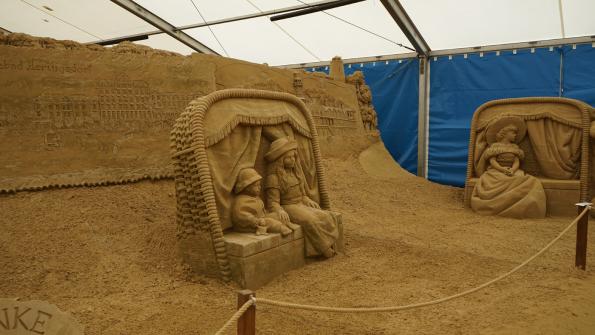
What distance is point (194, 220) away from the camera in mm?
3488

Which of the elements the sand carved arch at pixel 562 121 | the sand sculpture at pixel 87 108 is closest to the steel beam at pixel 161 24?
the sand sculpture at pixel 87 108

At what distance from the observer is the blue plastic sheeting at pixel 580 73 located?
25.6 feet

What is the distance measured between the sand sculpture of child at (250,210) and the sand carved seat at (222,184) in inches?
2.0

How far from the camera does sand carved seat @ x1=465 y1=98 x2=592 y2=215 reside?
6.23 m

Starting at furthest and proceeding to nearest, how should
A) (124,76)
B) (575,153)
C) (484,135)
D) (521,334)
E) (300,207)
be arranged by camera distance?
(484,135), (575,153), (124,76), (300,207), (521,334)

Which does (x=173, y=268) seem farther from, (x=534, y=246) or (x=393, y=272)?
(x=534, y=246)

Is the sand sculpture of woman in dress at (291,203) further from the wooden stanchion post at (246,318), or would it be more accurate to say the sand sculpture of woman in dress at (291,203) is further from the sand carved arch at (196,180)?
the wooden stanchion post at (246,318)

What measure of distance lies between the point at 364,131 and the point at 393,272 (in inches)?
213

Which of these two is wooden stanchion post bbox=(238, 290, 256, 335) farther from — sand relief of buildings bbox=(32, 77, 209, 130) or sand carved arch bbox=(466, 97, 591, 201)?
sand carved arch bbox=(466, 97, 591, 201)

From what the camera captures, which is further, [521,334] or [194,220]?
[194,220]

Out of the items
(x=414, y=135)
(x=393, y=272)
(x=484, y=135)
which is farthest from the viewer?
(x=414, y=135)

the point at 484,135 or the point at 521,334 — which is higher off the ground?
the point at 484,135

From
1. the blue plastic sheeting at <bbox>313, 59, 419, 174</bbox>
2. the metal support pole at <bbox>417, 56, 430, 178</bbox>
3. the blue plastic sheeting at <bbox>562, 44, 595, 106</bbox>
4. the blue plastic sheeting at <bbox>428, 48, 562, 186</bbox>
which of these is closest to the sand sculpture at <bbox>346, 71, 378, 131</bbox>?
the blue plastic sheeting at <bbox>313, 59, 419, 174</bbox>

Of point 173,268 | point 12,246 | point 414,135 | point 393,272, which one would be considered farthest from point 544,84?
point 12,246
